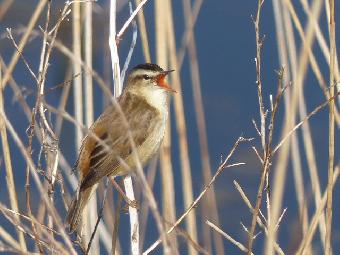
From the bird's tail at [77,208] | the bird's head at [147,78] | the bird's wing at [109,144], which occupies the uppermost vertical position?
the bird's head at [147,78]

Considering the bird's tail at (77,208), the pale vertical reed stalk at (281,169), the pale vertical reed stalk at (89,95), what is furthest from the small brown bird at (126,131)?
the pale vertical reed stalk at (281,169)

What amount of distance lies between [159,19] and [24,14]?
9.26ft

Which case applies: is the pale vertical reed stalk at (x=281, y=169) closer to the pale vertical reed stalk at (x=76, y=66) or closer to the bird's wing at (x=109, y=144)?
the bird's wing at (x=109, y=144)

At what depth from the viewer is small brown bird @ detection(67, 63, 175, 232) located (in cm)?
313

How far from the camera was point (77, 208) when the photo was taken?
2.93 metres

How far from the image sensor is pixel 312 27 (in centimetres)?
277

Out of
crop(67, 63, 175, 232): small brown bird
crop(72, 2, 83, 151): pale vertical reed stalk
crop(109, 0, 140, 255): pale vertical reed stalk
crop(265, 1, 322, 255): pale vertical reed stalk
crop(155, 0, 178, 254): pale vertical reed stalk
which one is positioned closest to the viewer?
crop(265, 1, 322, 255): pale vertical reed stalk

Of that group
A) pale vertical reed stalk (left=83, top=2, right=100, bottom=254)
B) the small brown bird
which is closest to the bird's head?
the small brown bird

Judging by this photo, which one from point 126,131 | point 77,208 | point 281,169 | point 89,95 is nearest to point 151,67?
point 89,95

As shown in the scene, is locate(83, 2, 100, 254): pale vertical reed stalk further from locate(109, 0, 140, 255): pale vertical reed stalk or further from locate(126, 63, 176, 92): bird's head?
locate(109, 0, 140, 255): pale vertical reed stalk

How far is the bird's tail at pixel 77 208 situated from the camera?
2.81 meters

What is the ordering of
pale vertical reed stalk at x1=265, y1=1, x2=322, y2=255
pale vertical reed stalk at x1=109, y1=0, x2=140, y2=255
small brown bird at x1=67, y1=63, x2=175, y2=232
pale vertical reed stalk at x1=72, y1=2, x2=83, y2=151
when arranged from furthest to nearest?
pale vertical reed stalk at x1=72, y1=2, x2=83, y2=151 → small brown bird at x1=67, y1=63, x2=175, y2=232 → pale vertical reed stalk at x1=109, y1=0, x2=140, y2=255 → pale vertical reed stalk at x1=265, y1=1, x2=322, y2=255

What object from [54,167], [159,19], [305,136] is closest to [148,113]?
[159,19]

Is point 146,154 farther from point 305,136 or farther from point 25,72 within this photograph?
point 25,72
